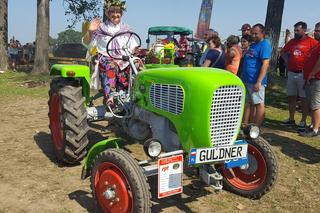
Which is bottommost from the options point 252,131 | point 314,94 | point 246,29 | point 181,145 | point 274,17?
point 181,145

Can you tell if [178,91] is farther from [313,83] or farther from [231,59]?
[313,83]

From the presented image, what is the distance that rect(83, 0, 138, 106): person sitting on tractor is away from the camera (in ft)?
16.6

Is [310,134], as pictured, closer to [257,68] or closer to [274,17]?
[257,68]

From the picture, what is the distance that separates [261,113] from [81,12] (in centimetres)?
2178

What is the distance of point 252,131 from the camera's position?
A: 12.3 ft

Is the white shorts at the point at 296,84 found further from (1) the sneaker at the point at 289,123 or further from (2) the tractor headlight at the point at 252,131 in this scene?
(2) the tractor headlight at the point at 252,131

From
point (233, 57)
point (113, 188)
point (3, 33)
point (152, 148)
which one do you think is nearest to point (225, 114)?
point (152, 148)

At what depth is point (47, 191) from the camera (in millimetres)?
4062

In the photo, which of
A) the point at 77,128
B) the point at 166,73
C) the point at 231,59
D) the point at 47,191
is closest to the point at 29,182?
the point at 47,191

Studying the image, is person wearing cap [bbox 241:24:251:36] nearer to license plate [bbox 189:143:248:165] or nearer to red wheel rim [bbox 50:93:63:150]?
red wheel rim [bbox 50:93:63:150]

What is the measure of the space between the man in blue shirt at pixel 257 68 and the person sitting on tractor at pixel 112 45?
1.71 m

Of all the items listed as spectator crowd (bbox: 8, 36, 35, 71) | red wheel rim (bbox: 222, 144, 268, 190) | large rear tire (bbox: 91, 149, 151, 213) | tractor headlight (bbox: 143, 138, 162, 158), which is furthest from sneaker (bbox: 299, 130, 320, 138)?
spectator crowd (bbox: 8, 36, 35, 71)

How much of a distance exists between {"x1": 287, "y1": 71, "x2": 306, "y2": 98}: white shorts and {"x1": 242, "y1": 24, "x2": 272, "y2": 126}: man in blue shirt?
134 centimetres

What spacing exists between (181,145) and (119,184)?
2.15 ft
